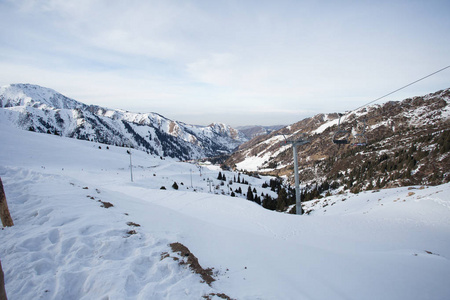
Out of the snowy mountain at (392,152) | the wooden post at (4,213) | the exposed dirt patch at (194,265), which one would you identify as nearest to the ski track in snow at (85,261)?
the exposed dirt patch at (194,265)

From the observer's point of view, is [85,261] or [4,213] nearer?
[85,261]

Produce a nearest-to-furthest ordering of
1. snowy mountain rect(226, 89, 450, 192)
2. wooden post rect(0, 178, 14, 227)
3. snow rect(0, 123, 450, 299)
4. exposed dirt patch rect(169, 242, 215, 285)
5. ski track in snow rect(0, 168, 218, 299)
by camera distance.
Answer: ski track in snow rect(0, 168, 218, 299) → snow rect(0, 123, 450, 299) → exposed dirt patch rect(169, 242, 215, 285) → wooden post rect(0, 178, 14, 227) → snowy mountain rect(226, 89, 450, 192)

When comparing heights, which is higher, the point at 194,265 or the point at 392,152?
the point at 194,265

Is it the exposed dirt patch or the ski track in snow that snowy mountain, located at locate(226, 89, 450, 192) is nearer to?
the exposed dirt patch

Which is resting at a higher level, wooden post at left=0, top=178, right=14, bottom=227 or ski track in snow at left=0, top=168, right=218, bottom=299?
wooden post at left=0, top=178, right=14, bottom=227

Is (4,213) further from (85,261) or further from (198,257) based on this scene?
(198,257)

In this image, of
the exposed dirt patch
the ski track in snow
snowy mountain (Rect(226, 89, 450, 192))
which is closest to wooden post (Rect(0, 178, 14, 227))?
the ski track in snow

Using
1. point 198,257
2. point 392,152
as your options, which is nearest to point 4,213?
point 198,257

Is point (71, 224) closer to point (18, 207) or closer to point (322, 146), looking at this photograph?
point (18, 207)

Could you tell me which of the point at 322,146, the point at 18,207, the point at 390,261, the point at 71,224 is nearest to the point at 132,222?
the point at 71,224

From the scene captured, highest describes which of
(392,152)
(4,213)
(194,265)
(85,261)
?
(4,213)

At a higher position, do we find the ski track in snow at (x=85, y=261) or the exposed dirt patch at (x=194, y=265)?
the ski track in snow at (x=85, y=261)

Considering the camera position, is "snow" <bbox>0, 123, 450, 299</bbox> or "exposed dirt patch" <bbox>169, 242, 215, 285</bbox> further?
"exposed dirt patch" <bbox>169, 242, 215, 285</bbox>

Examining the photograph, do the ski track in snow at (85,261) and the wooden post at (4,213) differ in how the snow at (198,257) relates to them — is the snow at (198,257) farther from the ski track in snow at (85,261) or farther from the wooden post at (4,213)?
the wooden post at (4,213)
